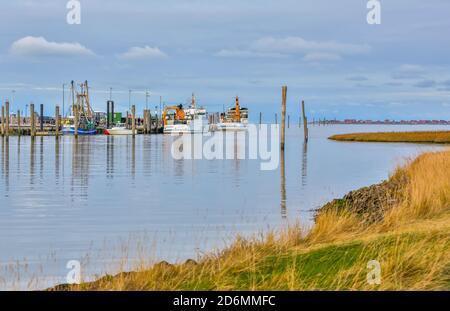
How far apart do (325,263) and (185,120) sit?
494ft

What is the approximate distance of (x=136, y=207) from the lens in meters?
25.1

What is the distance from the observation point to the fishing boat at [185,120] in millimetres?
151913

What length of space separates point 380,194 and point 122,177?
58.8ft

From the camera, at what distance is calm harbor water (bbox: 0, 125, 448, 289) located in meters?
15.6

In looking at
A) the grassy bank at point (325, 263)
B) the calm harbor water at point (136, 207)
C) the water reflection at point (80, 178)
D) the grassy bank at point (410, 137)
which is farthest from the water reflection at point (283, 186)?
the grassy bank at point (410, 137)

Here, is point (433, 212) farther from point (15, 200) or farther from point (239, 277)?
point (15, 200)

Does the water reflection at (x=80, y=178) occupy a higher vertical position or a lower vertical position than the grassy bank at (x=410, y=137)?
lower

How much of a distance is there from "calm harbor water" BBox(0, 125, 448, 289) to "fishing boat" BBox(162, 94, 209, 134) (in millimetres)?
103156

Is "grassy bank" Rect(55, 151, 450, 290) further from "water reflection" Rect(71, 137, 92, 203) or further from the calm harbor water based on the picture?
"water reflection" Rect(71, 137, 92, 203)

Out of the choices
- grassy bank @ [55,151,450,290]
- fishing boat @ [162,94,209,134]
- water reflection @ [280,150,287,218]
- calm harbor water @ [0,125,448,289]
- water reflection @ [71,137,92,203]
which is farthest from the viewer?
fishing boat @ [162,94,209,134]

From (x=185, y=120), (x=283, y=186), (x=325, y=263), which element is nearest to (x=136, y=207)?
(x=283, y=186)

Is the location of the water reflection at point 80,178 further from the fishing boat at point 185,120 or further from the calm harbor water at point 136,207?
the fishing boat at point 185,120

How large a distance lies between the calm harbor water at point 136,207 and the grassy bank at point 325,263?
1781 millimetres

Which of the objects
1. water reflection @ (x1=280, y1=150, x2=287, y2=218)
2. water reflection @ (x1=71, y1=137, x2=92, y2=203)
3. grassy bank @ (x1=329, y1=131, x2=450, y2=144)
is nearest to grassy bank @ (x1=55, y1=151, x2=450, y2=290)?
water reflection @ (x1=280, y1=150, x2=287, y2=218)
